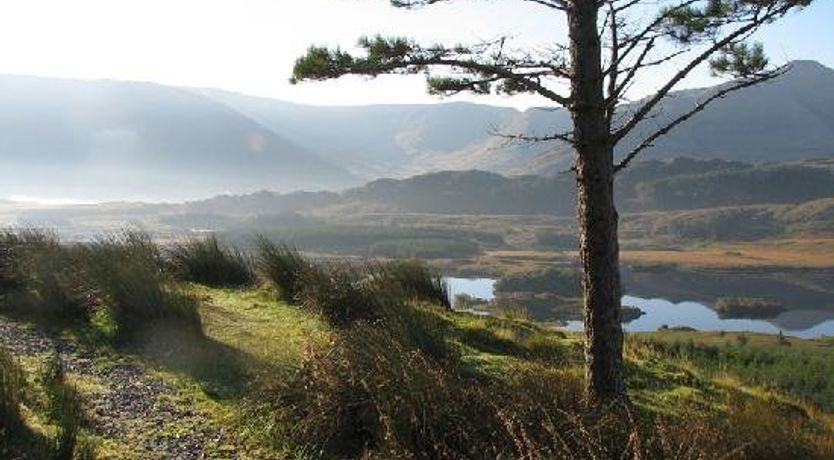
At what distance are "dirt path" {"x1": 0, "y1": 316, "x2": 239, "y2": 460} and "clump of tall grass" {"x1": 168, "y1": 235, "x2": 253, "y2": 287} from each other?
5.29 meters

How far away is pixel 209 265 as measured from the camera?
13.2 metres

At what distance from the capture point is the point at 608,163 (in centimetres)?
563

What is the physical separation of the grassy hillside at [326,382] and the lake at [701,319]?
52522 millimetres

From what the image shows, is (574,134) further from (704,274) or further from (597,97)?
(704,274)

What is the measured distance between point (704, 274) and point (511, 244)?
4440 centimetres

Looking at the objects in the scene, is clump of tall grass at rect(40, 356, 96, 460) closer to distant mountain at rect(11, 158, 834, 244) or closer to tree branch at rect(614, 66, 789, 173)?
tree branch at rect(614, 66, 789, 173)

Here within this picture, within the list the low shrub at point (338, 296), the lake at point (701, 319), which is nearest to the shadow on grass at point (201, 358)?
the low shrub at point (338, 296)

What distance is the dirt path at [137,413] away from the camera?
518 cm

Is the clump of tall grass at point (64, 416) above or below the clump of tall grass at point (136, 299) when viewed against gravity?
below

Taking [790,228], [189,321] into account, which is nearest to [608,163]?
[189,321]

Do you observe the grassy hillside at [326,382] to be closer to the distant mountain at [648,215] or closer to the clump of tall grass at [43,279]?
the clump of tall grass at [43,279]

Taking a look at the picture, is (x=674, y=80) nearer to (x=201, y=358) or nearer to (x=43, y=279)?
(x=201, y=358)

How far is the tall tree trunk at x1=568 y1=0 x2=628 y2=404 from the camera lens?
563cm

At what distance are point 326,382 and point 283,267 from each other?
242 inches
